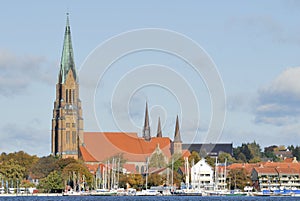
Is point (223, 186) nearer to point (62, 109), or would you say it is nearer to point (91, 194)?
point (91, 194)

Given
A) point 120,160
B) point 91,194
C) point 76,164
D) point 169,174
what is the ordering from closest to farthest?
point 91,194
point 76,164
point 169,174
point 120,160

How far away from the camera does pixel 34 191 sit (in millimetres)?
160000

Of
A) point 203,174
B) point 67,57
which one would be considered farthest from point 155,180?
point 67,57

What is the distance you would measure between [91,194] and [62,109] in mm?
45007

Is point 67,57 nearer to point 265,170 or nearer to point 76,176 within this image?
point 76,176

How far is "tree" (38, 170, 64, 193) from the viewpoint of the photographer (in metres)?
160

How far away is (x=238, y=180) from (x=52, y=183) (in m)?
33.6

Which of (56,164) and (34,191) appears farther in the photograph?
(56,164)

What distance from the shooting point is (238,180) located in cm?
16238

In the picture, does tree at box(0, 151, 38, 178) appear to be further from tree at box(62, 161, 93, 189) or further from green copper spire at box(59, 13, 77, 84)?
tree at box(62, 161, 93, 189)

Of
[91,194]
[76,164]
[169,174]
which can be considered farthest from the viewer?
[169,174]

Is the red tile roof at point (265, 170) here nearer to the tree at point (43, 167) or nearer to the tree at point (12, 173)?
the tree at point (43, 167)

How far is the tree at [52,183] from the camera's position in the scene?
160250 mm

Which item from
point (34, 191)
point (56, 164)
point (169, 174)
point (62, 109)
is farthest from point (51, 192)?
point (62, 109)
